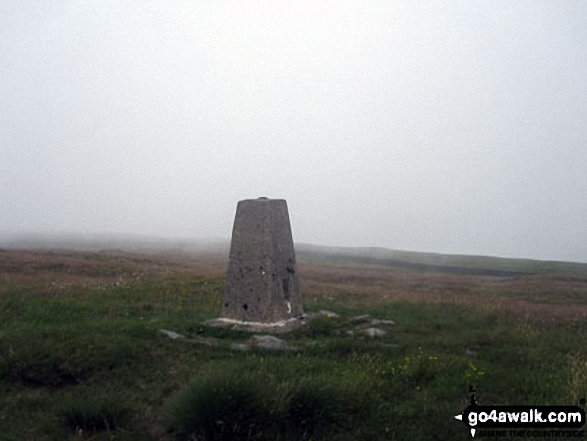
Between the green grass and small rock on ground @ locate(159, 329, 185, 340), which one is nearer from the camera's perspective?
the green grass

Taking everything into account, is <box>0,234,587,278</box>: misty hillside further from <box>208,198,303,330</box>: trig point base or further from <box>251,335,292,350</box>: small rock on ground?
<box>251,335,292,350</box>: small rock on ground

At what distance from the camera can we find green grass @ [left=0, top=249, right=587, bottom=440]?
264 inches

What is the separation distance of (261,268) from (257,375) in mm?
5699

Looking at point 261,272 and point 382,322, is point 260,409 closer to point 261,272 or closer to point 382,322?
point 261,272

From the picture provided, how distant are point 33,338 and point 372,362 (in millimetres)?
6078

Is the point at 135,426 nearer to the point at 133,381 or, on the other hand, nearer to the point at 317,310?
the point at 133,381

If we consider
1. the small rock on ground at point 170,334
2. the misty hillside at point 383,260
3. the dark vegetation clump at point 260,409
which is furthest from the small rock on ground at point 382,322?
the misty hillside at point 383,260

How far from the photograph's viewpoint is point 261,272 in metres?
13.4

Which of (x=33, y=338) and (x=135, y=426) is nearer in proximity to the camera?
(x=135, y=426)

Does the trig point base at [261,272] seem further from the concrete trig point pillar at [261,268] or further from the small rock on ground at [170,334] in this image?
the small rock on ground at [170,334]

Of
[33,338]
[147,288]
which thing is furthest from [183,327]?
[147,288]

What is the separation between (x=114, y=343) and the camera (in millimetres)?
9945

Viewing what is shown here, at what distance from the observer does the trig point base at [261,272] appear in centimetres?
1323

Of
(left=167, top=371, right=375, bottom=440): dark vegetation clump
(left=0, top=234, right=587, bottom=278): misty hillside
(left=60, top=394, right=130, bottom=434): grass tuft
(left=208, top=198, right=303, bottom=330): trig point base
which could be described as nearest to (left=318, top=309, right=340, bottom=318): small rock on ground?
(left=208, top=198, right=303, bottom=330): trig point base
